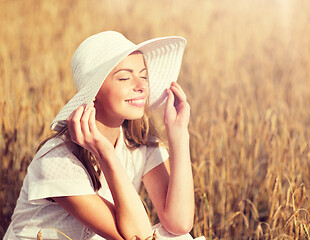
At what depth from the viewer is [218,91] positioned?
12.1 feet

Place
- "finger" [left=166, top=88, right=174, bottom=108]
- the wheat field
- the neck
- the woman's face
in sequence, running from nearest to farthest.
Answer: the woman's face, the neck, "finger" [left=166, top=88, right=174, bottom=108], the wheat field

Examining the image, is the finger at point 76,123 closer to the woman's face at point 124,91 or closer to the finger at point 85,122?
the finger at point 85,122

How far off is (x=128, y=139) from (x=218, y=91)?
197cm

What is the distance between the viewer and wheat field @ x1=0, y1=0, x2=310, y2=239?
7.30 ft

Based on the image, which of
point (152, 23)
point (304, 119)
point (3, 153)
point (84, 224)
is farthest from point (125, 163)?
point (152, 23)

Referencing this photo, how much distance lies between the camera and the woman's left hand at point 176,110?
173cm

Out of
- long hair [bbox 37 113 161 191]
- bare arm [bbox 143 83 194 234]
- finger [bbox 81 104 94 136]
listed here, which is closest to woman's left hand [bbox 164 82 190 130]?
bare arm [bbox 143 83 194 234]

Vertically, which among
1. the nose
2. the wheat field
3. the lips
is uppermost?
the nose

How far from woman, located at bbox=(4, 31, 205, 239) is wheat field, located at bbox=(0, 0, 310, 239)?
0.21 m

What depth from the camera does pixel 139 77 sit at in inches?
62.6

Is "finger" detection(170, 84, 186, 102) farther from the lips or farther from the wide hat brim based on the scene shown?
the lips

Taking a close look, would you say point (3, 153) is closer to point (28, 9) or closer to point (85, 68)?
point (85, 68)

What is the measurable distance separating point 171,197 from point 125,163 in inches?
8.8

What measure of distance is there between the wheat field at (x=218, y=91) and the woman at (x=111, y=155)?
0.21 metres
